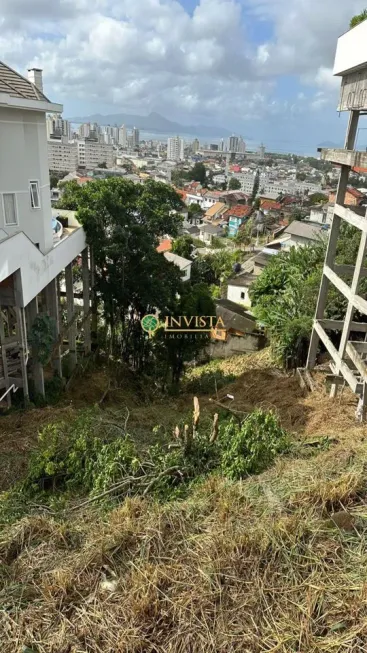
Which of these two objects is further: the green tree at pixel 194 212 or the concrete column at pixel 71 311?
the green tree at pixel 194 212

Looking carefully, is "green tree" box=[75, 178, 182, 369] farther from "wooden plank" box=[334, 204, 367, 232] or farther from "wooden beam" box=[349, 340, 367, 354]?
"wooden beam" box=[349, 340, 367, 354]

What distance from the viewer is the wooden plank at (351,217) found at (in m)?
6.32

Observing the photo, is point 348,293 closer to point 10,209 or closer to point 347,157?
point 347,157

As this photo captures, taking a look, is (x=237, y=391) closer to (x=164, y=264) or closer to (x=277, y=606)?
(x=164, y=264)

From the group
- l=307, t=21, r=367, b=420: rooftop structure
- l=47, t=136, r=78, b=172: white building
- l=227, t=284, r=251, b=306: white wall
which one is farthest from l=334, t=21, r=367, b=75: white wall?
l=47, t=136, r=78, b=172: white building

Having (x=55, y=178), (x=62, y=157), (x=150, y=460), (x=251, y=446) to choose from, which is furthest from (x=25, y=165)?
→ (x=62, y=157)

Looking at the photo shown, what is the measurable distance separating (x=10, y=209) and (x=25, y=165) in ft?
3.49

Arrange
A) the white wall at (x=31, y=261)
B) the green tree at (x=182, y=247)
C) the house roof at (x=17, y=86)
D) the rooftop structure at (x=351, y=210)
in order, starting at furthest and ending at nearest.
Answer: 1. the green tree at (x=182, y=247)
2. the house roof at (x=17, y=86)
3. the white wall at (x=31, y=261)
4. the rooftop structure at (x=351, y=210)

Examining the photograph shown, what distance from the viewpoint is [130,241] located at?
12.4m

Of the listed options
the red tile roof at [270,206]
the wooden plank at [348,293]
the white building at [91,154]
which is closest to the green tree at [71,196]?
the wooden plank at [348,293]

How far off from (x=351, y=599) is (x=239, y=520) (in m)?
1.05

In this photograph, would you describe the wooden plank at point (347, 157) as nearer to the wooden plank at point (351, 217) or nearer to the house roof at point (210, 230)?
the wooden plank at point (351, 217)

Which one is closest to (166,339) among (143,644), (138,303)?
(138,303)

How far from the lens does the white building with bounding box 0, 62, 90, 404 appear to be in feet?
26.9
